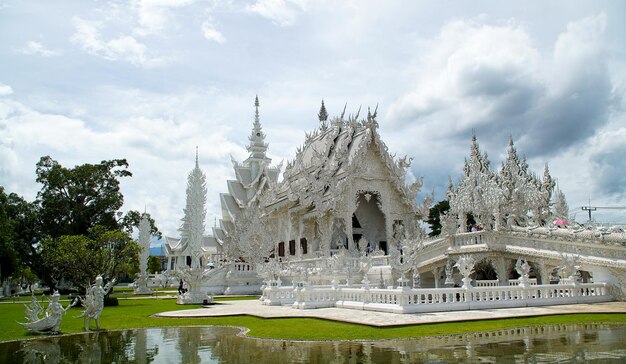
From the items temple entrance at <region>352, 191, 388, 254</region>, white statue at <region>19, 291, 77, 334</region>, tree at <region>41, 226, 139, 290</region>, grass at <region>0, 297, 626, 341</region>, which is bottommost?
grass at <region>0, 297, 626, 341</region>

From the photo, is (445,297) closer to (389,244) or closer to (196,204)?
(389,244)

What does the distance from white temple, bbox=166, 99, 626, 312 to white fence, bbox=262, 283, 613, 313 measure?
0.04 meters

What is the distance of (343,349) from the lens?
27.0ft

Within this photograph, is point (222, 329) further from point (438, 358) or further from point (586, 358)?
point (586, 358)

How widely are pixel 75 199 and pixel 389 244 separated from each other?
23.5 metres

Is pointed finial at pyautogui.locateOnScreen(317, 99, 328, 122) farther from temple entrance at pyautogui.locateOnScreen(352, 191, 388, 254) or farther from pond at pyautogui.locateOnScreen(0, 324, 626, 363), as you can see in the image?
pond at pyautogui.locateOnScreen(0, 324, 626, 363)

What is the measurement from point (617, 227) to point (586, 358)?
13.1m

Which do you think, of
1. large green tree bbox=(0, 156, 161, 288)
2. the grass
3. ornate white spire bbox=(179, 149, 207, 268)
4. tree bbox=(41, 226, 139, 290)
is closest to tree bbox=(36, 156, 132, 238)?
large green tree bbox=(0, 156, 161, 288)

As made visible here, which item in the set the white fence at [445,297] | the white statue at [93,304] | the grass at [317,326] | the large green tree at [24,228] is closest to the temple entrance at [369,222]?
the white fence at [445,297]

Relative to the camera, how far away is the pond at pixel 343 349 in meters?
7.33

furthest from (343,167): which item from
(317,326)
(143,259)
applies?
(143,259)

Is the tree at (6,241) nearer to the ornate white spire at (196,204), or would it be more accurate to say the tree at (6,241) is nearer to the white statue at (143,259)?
the white statue at (143,259)

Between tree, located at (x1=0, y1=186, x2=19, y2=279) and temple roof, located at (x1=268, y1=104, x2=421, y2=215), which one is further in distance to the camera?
tree, located at (x1=0, y1=186, x2=19, y2=279)

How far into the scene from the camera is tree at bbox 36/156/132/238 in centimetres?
3678
